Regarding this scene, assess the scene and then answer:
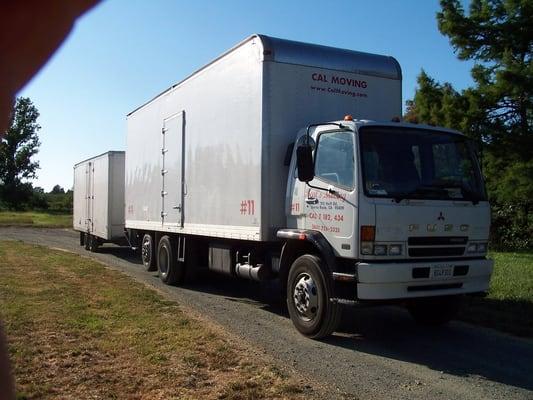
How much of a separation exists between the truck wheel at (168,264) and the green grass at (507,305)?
18.3 feet

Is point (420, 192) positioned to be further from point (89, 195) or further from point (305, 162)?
point (89, 195)

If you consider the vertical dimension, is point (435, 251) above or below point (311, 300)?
above

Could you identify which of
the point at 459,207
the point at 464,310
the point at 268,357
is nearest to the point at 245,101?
the point at 459,207

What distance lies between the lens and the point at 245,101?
29.0ft

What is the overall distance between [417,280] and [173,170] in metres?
6.45

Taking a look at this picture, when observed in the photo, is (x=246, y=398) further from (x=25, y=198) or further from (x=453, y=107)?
(x=25, y=198)

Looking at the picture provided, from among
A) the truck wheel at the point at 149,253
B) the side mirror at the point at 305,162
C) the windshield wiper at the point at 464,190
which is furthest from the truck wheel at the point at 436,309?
the truck wheel at the point at 149,253

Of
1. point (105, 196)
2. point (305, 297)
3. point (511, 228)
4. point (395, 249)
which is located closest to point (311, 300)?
point (305, 297)

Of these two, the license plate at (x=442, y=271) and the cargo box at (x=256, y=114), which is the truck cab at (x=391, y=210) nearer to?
the license plate at (x=442, y=271)

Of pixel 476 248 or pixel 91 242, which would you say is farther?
pixel 91 242

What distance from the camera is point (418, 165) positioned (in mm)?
7289

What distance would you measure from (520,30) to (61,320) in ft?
54.9

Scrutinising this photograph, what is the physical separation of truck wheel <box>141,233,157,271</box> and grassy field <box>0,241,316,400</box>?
3340 mm

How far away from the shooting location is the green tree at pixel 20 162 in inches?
2803
